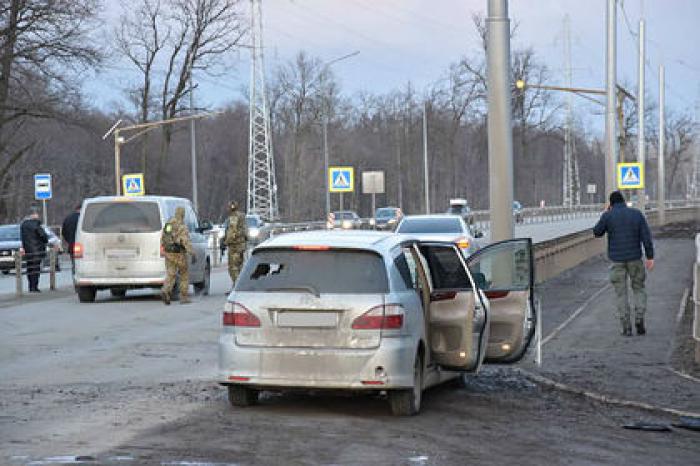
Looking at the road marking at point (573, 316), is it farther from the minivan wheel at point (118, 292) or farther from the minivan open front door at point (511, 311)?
the minivan wheel at point (118, 292)

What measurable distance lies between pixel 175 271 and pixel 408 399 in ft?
42.8

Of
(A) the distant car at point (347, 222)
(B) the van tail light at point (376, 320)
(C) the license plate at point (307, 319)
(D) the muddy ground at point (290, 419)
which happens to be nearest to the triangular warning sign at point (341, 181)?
(A) the distant car at point (347, 222)

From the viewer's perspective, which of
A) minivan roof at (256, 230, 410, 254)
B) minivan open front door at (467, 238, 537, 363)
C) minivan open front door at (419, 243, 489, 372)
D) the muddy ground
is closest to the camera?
the muddy ground

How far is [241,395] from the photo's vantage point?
988cm

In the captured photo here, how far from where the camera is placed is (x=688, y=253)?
3750cm

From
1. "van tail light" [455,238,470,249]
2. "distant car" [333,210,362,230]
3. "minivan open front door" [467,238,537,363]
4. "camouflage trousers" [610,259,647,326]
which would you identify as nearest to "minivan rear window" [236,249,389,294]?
"minivan open front door" [467,238,537,363]

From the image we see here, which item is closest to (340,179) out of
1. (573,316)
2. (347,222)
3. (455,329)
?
(347,222)

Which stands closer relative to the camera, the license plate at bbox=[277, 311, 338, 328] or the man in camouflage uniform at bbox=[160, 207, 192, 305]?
the license plate at bbox=[277, 311, 338, 328]

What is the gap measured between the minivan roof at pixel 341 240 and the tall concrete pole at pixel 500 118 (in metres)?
7.15

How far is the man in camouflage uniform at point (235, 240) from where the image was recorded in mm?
24125

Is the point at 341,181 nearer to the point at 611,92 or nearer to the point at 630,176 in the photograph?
the point at 630,176

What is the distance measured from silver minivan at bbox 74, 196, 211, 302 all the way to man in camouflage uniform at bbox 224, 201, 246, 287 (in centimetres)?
185

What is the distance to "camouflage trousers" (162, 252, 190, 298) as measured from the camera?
21703 millimetres

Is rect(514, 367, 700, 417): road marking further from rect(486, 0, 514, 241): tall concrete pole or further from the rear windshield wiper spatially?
rect(486, 0, 514, 241): tall concrete pole
